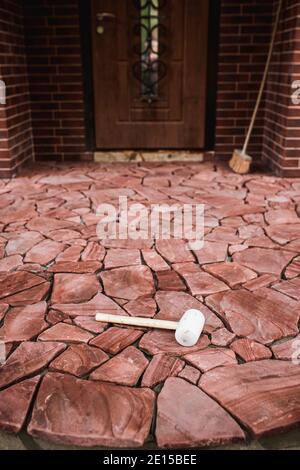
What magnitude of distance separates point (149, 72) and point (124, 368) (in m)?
3.24

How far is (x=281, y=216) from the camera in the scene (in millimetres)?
2812

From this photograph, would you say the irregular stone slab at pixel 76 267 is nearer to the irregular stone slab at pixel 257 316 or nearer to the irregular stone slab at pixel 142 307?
the irregular stone slab at pixel 142 307

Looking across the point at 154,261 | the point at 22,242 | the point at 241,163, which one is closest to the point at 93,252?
the point at 154,261

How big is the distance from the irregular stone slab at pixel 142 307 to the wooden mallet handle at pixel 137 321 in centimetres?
9

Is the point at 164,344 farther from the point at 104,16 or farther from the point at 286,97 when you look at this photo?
the point at 104,16

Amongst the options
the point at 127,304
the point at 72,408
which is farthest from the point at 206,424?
the point at 127,304

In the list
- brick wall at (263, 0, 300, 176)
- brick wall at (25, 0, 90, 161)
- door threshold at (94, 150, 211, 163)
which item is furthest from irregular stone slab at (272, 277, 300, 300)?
brick wall at (25, 0, 90, 161)

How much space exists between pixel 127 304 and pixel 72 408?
23.8 inches

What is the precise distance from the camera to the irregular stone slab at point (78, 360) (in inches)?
58.4

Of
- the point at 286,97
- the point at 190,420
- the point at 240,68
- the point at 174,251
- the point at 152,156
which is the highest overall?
the point at 240,68

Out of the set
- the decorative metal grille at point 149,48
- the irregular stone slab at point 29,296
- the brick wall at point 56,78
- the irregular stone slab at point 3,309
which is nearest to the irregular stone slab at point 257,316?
the irregular stone slab at point 29,296

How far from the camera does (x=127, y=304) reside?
186 centimetres

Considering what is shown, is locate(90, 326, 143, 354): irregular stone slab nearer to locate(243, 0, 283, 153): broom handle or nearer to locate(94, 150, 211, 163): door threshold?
locate(243, 0, 283, 153): broom handle

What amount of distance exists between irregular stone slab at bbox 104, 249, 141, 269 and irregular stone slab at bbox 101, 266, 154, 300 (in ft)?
0.16
